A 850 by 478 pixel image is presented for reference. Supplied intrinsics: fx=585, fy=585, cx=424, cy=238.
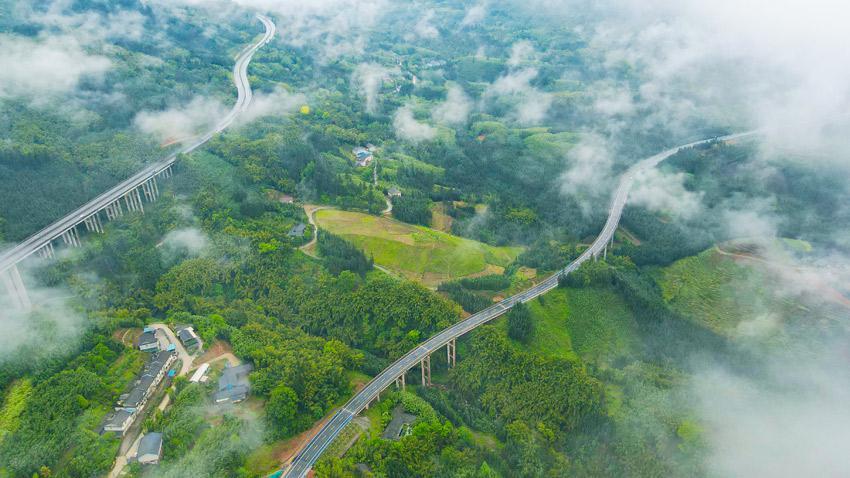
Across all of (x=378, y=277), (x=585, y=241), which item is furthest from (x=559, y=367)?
(x=585, y=241)

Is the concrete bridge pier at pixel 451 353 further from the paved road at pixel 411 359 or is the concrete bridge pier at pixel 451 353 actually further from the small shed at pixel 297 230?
the small shed at pixel 297 230

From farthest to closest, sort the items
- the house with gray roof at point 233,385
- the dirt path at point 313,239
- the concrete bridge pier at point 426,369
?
the dirt path at point 313,239
the concrete bridge pier at point 426,369
the house with gray roof at point 233,385

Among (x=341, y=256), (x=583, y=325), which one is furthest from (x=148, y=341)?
(x=583, y=325)

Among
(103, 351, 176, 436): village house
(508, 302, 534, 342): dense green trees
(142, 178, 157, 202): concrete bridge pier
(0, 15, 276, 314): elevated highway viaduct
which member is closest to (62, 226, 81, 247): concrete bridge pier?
(0, 15, 276, 314): elevated highway viaduct

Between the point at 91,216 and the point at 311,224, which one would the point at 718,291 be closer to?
the point at 311,224

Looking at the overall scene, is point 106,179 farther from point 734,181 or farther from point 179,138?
point 734,181

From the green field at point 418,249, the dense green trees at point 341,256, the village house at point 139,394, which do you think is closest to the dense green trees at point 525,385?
the green field at point 418,249
